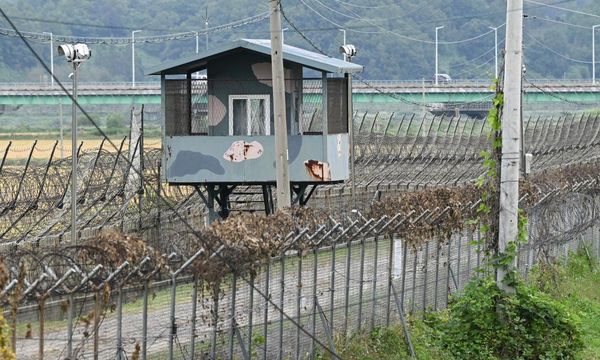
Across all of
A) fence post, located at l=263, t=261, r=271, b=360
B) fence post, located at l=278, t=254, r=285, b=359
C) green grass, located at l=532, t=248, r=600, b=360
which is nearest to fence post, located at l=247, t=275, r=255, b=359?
fence post, located at l=263, t=261, r=271, b=360

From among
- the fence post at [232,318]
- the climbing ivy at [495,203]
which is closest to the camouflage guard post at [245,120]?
the climbing ivy at [495,203]

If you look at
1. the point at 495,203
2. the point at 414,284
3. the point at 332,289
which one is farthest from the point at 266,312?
the point at 414,284

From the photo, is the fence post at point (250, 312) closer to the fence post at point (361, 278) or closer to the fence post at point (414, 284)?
the fence post at point (361, 278)

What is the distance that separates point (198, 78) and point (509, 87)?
12.2 m

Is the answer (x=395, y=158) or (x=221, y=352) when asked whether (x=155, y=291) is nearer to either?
(x=221, y=352)

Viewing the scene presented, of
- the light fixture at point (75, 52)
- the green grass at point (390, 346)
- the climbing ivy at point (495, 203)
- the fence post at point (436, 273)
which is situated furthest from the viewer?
the light fixture at point (75, 52)

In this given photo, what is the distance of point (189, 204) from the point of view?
36.0 m

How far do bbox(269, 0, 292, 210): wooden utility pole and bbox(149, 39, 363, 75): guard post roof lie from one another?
294cm

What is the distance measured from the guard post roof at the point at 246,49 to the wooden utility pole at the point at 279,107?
2.94m

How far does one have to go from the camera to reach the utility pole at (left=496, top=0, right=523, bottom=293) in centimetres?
1931

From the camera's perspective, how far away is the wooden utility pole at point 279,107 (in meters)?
25.6

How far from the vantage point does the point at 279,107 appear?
2595 cm

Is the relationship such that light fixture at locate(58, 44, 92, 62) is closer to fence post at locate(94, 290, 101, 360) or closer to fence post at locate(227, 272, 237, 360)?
fence post at locate(227, 272, 237, 360)

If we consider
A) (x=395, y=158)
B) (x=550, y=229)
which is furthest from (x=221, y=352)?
(x=395, y=158)
